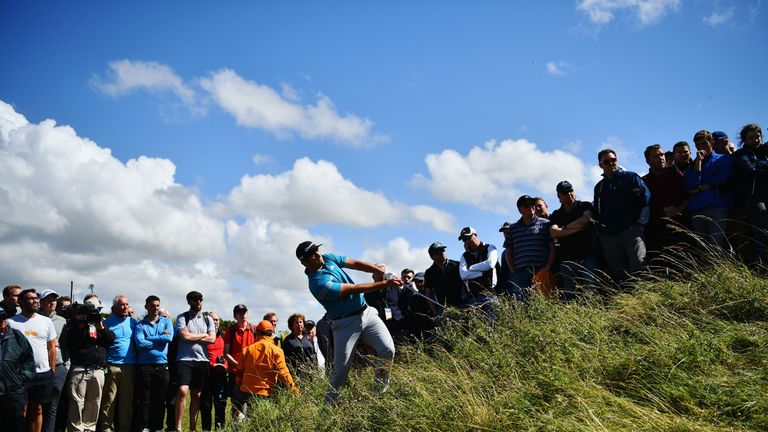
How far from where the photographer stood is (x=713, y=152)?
7254 millimetres

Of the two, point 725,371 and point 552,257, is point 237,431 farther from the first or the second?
point 725,371

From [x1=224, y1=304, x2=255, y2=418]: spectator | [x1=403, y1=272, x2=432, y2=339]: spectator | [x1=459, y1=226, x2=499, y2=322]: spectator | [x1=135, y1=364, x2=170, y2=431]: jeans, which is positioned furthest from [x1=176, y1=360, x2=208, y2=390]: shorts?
[x1=459, y1=226, x2=499, y2=322]: spectator

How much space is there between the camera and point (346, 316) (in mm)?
6418

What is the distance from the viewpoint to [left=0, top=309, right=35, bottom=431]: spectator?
273 inches

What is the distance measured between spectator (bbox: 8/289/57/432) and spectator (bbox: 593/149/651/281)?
750 centimetres

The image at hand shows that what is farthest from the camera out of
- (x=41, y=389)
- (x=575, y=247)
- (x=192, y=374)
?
(x=192, y=374)

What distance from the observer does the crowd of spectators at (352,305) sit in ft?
22.5

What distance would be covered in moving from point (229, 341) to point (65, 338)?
261 centimetres

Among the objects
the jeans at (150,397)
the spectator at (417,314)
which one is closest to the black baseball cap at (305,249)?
the spectator at (417,314)

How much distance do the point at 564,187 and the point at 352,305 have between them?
3.31 metres

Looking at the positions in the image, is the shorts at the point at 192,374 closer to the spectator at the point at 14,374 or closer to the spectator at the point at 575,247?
the spectator at the point at 14,374

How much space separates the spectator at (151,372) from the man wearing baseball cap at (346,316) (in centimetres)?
403

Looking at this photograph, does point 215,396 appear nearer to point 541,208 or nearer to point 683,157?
point 541,208

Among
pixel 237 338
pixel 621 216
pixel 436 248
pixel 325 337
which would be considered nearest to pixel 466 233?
pixel 436 248
